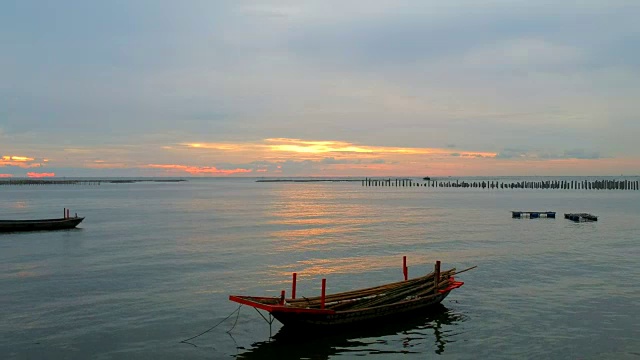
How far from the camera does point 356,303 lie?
20766 millimetres

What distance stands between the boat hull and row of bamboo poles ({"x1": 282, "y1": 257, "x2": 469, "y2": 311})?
1.51 ft

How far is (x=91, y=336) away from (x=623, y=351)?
18.4m

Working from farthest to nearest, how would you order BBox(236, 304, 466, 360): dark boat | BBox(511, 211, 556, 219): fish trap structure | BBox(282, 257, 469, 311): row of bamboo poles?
BBox(511, 211, 556, 219): fish trap structure < BBox(282, 257, 469, 311): row of bamboo poles < BBox(236, 304, 466, 360): dark boat

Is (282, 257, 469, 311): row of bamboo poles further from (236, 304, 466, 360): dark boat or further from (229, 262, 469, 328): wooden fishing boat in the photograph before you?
(236, 304, 466, 360): dark boat

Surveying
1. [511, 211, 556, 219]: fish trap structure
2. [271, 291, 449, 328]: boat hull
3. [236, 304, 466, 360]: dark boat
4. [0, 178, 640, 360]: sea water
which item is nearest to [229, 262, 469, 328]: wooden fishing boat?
[271, 291, 449, 328]: boat hull

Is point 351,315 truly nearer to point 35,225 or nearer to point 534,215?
point 35,225

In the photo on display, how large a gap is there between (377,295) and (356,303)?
1.32 meters

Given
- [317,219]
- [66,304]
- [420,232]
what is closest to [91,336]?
[66,304]

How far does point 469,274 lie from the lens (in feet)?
97.0

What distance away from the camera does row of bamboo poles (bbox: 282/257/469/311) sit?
19766 millimetres

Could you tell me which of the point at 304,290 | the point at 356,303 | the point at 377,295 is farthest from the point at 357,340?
the point at 304,290

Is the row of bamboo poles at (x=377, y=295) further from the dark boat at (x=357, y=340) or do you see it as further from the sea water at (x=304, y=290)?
the sea water at (x=304, y=290)

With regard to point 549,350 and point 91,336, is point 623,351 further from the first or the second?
point 91,336

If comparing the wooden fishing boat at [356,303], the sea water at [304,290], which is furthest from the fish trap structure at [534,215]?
the wooden fishing boat at [356,303]
